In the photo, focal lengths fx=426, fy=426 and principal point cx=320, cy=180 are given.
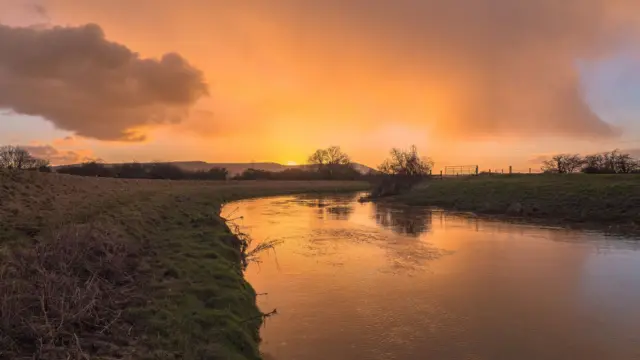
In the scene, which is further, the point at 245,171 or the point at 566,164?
the point at 245,171

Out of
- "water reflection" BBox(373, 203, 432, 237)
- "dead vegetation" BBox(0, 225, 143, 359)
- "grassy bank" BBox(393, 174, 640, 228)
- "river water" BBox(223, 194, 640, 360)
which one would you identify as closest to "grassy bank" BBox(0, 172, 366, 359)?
"dead vegetation" BBox(0, 225, 143, 359)

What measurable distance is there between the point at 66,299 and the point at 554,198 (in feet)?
116

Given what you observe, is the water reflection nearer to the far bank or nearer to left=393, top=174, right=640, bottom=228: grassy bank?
the far bank

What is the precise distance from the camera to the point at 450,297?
12.0 meters

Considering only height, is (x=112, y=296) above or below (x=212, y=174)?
below

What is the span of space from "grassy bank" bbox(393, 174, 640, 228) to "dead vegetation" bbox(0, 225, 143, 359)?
2907cm

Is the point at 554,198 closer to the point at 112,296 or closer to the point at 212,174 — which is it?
the point at 112,296

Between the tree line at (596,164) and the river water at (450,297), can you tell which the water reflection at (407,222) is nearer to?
the river water at (450,297)

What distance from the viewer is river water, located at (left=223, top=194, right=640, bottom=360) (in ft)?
28.6

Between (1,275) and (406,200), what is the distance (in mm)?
43520

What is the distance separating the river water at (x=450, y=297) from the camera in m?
8.72

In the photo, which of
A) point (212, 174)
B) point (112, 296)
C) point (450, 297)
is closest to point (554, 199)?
point (450, 297)

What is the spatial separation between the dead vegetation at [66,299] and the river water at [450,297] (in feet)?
10.1

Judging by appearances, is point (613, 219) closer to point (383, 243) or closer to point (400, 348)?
point (383, 243)
